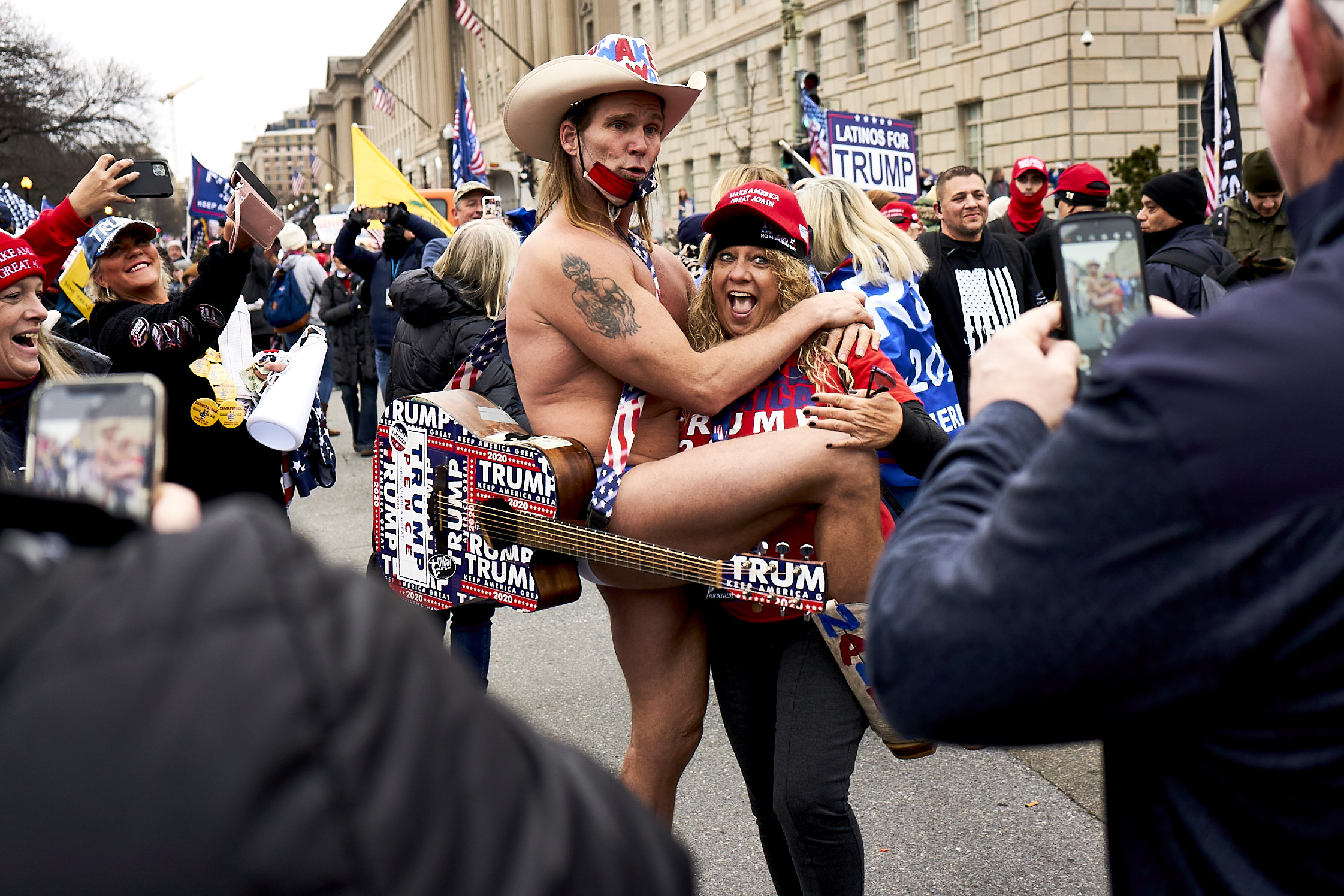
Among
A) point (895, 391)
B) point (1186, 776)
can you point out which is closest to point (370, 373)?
point (895, 391)

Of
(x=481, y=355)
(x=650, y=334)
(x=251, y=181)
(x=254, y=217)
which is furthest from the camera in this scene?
(x=251, y=181)

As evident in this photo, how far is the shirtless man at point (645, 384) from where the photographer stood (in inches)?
98.4

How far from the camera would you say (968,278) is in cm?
607

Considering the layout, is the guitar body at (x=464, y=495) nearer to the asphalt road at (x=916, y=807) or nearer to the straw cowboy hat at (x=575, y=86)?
the straw cowboy hat at (x=575, y=86)

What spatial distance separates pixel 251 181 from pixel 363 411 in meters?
7.04

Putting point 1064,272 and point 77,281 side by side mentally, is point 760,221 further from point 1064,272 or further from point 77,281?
point 77,281

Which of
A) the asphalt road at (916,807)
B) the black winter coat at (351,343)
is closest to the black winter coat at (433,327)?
the asphalt road at (916,807)

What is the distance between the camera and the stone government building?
25.9 metres

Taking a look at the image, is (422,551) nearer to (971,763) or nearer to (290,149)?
(971,763)

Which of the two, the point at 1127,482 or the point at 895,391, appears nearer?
the point at 1127,482

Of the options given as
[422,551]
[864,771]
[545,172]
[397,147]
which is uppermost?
[397,147]

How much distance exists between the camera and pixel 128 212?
57.5 meters

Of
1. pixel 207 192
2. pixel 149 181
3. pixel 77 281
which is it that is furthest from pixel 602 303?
pixel 77 281

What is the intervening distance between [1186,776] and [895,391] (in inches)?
69.0
